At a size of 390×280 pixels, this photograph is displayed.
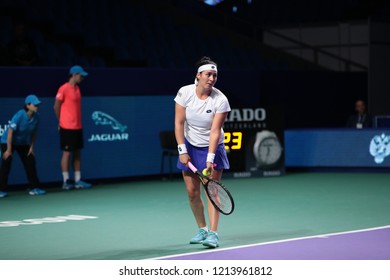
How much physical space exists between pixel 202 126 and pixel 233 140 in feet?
27.1

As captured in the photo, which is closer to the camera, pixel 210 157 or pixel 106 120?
pixel 210 157

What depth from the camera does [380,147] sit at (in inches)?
731

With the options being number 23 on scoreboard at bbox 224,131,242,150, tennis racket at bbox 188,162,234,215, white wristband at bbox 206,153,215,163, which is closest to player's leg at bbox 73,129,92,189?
number 23 on scoreboard at bbox 224,131,242,150

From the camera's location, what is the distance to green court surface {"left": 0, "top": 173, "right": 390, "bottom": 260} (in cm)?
1029

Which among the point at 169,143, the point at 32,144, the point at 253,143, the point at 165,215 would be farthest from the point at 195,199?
the point at 253,143

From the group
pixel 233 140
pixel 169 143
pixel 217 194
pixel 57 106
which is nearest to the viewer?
pixel 217 194

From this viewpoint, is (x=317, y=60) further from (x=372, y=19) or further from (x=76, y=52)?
(x=76, y=52)

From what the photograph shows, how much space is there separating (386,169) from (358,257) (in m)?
9.62

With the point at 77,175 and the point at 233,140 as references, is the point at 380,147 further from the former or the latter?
the point at 77,175

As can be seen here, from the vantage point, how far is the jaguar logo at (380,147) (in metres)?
18.5

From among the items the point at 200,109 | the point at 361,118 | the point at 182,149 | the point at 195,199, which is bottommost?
the point at 195,199

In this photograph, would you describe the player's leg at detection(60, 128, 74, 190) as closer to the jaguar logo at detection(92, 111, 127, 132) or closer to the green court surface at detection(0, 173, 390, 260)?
the green court surface at detection(0, 173, 390, 260)

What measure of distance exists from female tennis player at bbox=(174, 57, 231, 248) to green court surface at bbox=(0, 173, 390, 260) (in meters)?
0.75
